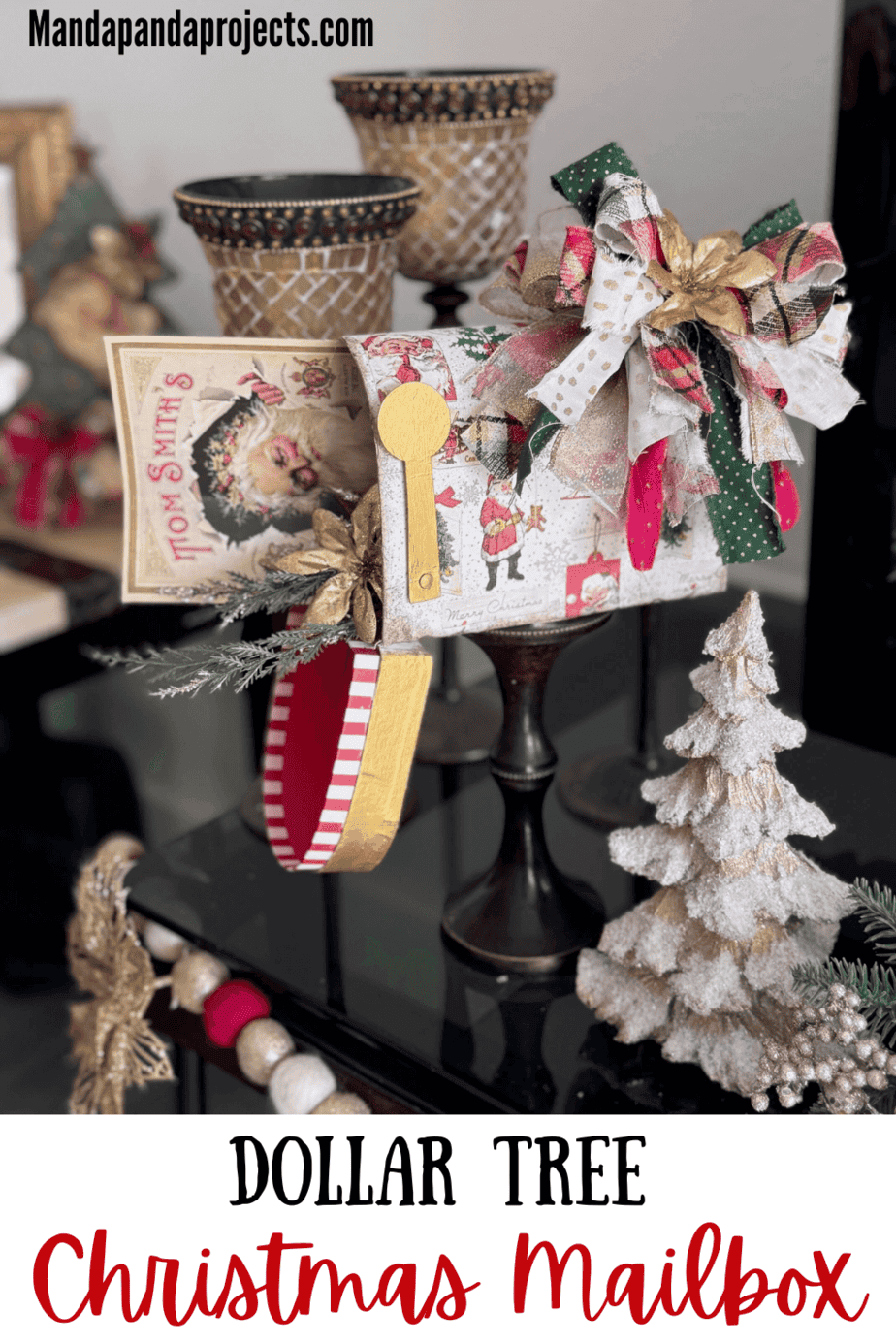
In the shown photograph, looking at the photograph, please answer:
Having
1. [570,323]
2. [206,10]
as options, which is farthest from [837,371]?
[206,10]

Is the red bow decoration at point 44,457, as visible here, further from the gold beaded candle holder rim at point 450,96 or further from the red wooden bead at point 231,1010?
the red wooden bead at point 231,1010

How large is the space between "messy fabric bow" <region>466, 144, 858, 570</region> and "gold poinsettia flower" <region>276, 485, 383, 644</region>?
0.07 m

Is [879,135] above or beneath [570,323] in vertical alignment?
above

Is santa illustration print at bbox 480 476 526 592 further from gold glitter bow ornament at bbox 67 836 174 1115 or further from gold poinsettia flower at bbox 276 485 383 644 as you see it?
gold glitter bow ornament at bbox 67 836 174 1115

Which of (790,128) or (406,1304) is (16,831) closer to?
(406,1304)

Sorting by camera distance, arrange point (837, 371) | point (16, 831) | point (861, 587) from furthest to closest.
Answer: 1. point (16, 831)
2. point (861, 587)
3. point (837, 371)

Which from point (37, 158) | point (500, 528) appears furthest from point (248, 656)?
point (37, 158)

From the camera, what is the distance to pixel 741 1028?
0.61m

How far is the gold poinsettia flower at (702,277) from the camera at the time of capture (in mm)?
519

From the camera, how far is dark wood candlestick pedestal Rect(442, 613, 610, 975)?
2.28 feet

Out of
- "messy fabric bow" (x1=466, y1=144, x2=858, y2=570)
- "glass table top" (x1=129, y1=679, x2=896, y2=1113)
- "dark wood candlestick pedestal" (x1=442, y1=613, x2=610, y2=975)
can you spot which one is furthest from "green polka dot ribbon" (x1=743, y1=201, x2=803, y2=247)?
"glass table top" (x1=129, y1=679, x2=896, y2=1113)

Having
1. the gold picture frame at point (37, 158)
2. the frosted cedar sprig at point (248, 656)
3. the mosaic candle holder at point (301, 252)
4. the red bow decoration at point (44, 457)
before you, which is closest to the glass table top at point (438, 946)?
the frosted cedar sprig at point (248, 656)

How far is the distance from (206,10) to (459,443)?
15.0 inches

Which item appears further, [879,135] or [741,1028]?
[879,135]
